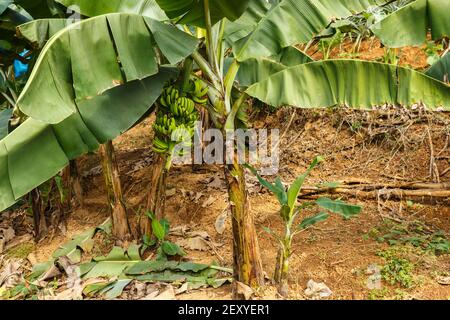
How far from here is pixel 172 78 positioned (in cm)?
250

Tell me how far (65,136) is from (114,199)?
5.29 ft

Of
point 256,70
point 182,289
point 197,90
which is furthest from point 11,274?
point 256,70

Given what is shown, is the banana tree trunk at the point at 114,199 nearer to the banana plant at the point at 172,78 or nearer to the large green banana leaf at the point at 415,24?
the banana plant at the point at 172,78

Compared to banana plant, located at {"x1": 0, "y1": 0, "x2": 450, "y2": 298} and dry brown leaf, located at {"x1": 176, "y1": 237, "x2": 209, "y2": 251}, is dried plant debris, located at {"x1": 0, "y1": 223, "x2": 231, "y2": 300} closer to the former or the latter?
dry brown leaf, located at {"x1": 176, "y1": 237, "x2": 209, "y2": 251}

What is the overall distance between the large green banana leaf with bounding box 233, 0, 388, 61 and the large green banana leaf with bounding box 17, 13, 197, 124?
344mm

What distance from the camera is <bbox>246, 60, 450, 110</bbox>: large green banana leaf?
2.20m

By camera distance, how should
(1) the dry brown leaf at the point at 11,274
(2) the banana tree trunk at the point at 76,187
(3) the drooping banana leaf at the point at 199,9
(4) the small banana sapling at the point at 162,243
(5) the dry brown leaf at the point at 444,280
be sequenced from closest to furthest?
(3) the drooping banana leaf at the point at 199,9 → (5) the dry brown leaf at the point at 444,280 → (4) the small banana sapling at the point at 162,243 → (1) the dry brown leaf at the point at 11,274 → (2) the banana tree trunk at the point at 76,187

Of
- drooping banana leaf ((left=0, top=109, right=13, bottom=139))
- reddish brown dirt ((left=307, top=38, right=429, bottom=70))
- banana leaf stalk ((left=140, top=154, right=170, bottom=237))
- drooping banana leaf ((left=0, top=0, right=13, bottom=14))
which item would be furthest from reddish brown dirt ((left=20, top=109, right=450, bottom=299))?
drooping banana leaf ((left=0, top=0, right=13, bottom=14))

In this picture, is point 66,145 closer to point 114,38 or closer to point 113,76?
point 113,76

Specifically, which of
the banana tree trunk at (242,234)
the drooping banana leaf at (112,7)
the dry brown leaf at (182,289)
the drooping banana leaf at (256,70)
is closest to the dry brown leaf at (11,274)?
the dry brown leaf at (182,289)

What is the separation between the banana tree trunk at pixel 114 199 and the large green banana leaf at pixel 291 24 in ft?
6.19

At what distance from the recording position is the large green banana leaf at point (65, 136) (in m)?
2.13

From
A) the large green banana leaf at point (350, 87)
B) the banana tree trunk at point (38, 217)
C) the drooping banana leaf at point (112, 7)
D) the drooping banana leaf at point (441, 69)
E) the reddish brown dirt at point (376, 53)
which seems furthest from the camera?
the reddish brown dirt at point (376, 53)

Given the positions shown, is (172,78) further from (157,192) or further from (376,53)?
(376,53)
